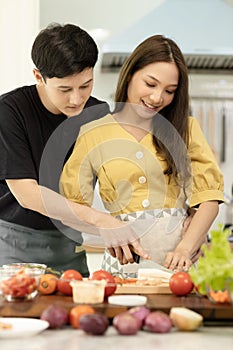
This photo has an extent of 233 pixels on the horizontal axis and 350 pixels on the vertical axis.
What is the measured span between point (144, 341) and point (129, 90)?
1074 millimetres

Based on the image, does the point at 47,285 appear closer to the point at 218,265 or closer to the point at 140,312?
the point at 140,312

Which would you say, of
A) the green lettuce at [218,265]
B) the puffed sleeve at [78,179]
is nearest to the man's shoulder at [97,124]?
the puffed sleeve at [78,179]

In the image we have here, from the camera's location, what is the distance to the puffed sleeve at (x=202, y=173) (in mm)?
2314

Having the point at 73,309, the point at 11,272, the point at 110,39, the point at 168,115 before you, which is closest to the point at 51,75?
the point at 168,115

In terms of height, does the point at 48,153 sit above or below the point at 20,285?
above

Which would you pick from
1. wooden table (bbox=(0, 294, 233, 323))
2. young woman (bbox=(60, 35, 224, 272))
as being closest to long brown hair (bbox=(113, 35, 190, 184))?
young woman (bbox=(60, 35, 224, 272))

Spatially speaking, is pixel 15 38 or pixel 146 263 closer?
pixel 146 263

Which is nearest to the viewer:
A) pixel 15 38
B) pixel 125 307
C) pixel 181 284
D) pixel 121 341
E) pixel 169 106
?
pixel 121 341

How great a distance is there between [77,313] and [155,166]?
2.98 ft

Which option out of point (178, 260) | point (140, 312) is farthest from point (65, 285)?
point (178, 260)

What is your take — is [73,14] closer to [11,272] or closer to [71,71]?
[71,71]

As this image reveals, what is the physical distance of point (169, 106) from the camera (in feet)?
7.61

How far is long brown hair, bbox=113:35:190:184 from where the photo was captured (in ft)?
7.44

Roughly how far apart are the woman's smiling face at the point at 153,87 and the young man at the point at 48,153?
164 mm
